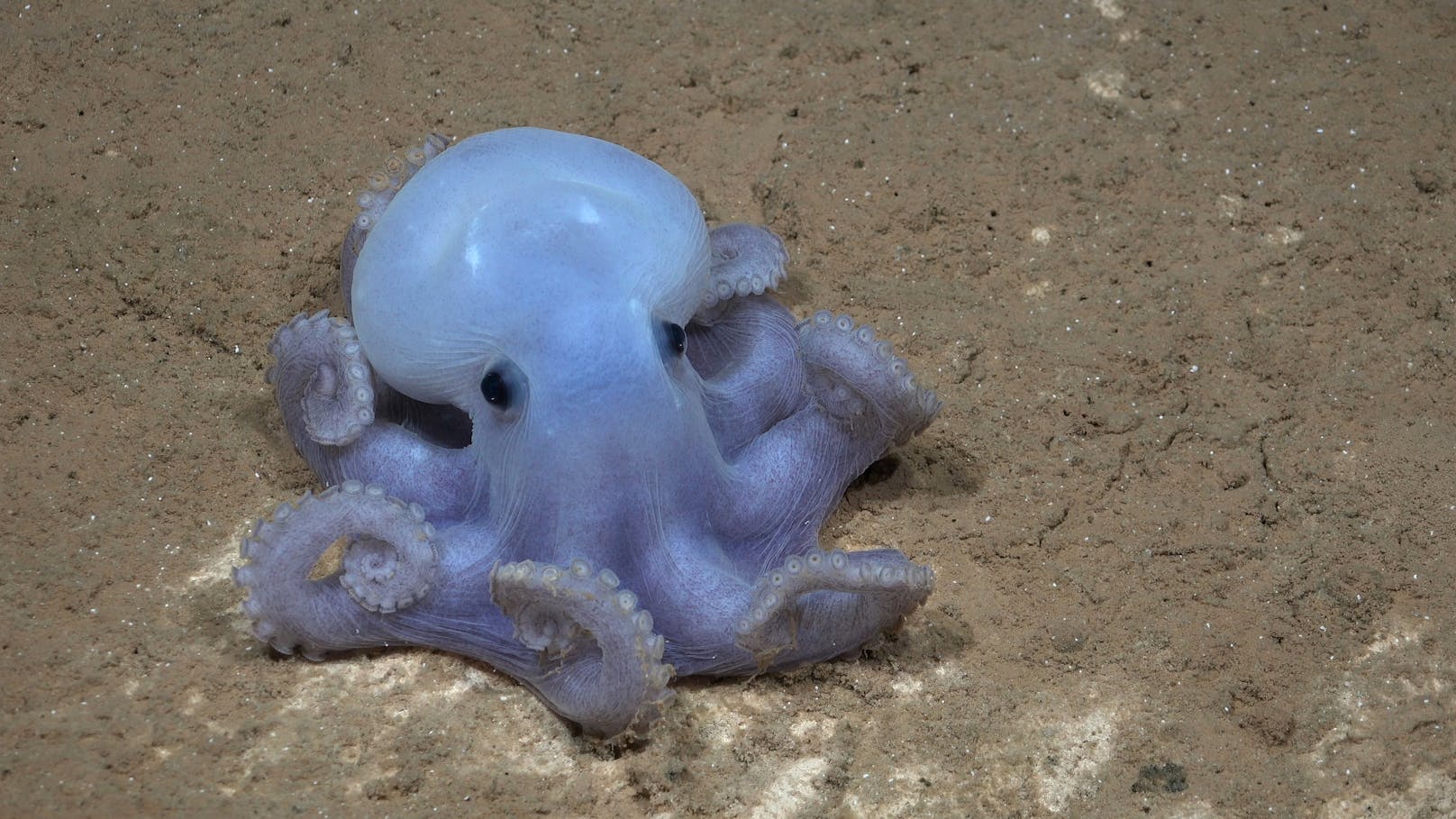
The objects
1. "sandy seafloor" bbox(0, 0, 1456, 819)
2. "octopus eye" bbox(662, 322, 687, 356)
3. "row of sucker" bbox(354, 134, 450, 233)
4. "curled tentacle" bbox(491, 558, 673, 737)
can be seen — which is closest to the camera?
"curled tentacle" bbox(491, 558, 673, 737)


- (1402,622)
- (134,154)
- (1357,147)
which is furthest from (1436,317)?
(134,154)

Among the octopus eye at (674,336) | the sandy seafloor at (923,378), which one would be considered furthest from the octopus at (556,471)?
the sandy seafloor at (923,378)

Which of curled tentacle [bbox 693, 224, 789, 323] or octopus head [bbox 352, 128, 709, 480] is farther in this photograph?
curled tentacle [bbox 693, 224, 789, 323]

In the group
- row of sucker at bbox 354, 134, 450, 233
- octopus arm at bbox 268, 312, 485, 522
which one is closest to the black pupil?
octopus arm at bbox 268, 312, 485, 522

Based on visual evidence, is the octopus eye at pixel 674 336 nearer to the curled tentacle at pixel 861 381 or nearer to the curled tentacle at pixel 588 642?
the curled tentacle at pixel 861 381

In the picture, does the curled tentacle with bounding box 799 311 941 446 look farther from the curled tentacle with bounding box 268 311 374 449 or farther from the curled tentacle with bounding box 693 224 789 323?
the curled tentacle with bounding box 268 311 374 449

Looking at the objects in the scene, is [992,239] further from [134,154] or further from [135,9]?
[135,9]

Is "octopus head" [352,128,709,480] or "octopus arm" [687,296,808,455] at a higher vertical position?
"octopus head" [352,128,709,480]
